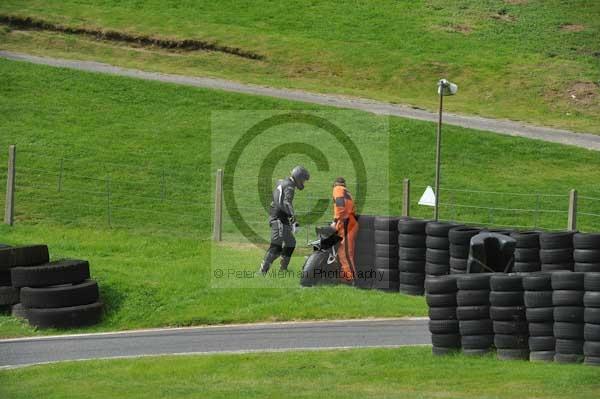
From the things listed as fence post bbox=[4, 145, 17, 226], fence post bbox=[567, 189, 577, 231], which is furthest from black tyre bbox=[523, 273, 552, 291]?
fence post bbox=[4, 145, 17, 226]

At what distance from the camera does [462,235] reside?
19344 millimetres

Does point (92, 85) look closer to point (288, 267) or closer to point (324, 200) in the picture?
point (324, 200)

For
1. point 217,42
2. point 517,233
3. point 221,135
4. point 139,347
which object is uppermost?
point 217,42

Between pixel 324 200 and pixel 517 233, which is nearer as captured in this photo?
pixel 517 233

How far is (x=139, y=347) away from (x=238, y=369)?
2.78 meters

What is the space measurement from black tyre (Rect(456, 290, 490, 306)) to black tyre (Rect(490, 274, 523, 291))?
0.19 meters

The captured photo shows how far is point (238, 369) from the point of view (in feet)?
50.1

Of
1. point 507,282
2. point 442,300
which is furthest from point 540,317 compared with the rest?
point 442,300

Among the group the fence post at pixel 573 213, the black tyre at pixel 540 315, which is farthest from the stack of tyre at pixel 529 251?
the fence post at pixel 573 213

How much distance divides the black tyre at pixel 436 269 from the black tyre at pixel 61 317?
18.7ft

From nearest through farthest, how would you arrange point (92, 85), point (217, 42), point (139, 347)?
point (139, 347) → point (92, 85) → point (217, 42)

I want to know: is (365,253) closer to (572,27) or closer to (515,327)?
(515,327)


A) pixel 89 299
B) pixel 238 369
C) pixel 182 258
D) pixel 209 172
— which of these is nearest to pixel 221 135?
pixel 209 172

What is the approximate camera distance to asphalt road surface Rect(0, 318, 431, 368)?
16938mm
